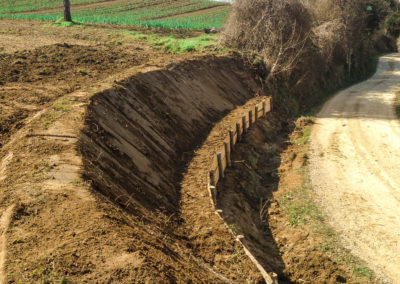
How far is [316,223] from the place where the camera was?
10828mm

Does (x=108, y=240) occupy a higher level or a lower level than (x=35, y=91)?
lower

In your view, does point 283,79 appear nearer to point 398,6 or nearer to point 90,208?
point 90,208

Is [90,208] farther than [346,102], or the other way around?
[346,102]

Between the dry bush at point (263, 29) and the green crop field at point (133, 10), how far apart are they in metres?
18.1

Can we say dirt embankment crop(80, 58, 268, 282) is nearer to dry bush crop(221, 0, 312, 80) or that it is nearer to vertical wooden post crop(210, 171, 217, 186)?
vertical wooden post crop(210, 171, 217, 186)

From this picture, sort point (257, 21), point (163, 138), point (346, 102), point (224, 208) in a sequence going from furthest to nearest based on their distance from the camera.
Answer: point (346, 102), point (257, 21), point (163, 138), point (224, 208)

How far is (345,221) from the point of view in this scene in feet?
36.3

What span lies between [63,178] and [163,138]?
5089mm

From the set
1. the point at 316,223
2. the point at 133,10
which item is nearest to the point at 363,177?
the point at 316,223

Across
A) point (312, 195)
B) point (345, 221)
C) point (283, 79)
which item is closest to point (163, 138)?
point (312, 195)

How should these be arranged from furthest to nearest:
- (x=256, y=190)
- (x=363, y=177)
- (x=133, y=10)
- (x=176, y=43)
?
(x=133, y=10) < (x=176, y=43) < (x=363, y=177) < (x=256, y=190)

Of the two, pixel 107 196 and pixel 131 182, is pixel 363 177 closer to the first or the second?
pixel 131 182

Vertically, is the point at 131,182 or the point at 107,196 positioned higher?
the point at 107,196

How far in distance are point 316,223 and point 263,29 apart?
609 inches
